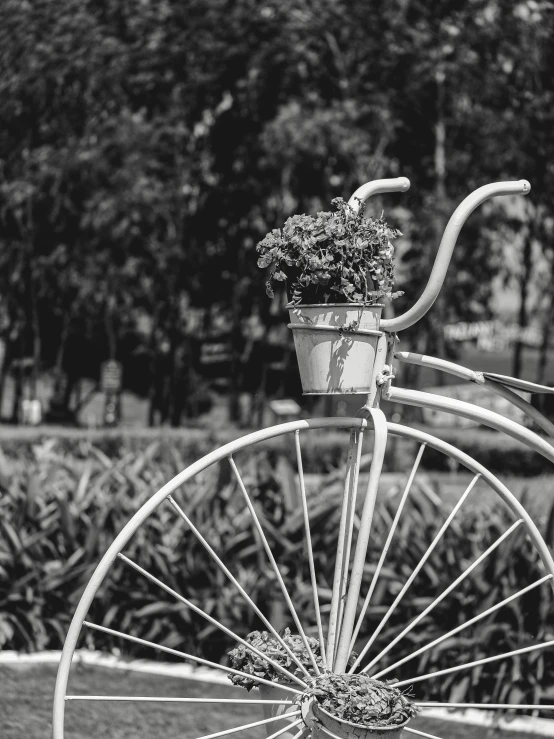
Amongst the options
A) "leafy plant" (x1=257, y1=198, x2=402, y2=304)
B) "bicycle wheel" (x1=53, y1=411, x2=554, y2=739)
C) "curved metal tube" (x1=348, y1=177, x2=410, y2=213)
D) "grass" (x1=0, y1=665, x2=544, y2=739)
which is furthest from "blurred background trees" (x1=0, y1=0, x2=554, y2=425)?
"leafy plant" (x1=257, y1=198, x2=402, y2=304)

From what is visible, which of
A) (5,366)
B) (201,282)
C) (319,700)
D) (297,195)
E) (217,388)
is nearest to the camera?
(319,700)

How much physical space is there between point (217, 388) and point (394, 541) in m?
26.4

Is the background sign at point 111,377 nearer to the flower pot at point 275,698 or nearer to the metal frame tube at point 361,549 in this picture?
the flower pot at point 275,698

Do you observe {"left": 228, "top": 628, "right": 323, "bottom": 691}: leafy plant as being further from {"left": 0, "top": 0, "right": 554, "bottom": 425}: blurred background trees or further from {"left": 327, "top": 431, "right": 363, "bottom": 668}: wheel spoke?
{"left": 0, "top": 0, "right": 554, "bottom": 425}: blurred background trees

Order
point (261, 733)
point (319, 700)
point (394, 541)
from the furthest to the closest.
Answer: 1. point (394, 541)
2. point (261, 733)
3. point (319, 700)

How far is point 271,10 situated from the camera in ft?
69.0

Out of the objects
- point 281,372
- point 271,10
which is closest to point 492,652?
point 271,10

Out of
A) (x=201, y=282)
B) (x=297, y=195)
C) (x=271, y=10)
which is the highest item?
(x=271, y=10)

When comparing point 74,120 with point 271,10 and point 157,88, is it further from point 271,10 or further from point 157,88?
point 271,10

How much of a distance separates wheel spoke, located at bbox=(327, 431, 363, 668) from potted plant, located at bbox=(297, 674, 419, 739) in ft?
0.40

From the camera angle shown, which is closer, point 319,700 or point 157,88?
point 319,700

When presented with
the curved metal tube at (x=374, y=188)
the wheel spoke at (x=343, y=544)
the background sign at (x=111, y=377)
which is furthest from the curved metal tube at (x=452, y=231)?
the background sign at (x=111, y=377)

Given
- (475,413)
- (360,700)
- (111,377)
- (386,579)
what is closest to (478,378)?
(475,413)

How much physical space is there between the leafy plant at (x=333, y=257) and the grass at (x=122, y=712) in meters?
2.12
